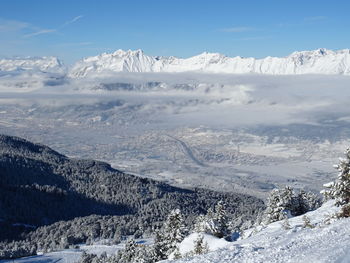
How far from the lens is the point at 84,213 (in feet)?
643

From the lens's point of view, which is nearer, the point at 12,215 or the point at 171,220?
the point at 171,220

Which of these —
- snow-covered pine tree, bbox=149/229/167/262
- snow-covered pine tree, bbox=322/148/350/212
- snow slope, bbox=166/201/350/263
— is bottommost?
snow-covered pine tree, bbox=149/229/167/262

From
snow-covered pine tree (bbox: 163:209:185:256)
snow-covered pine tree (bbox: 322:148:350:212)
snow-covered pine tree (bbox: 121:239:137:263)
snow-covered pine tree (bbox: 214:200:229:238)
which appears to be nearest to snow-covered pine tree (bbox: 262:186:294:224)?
snow-covered pine tree (bbox: 214:200:229:238)

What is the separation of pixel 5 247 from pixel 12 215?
44738 millimetres

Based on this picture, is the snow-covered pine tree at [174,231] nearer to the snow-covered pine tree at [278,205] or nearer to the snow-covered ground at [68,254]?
the snow-covered pine tree at [278,205]

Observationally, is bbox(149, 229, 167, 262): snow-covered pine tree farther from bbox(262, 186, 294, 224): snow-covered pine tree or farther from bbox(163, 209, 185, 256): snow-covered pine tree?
bbox(262, 186, 294, 224): snow-covered pine tree

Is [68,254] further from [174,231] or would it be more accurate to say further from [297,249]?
[297,249]

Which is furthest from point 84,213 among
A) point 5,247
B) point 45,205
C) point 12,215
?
point 5,247

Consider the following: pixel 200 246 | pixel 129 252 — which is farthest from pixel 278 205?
pixel 200 246

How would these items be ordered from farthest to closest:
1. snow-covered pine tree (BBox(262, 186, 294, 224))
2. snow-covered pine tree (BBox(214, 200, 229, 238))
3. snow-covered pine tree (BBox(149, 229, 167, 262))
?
1. snow-covered pine tree (BBox(262, 186, 294, 224))
2. snow-covered pine tree (BBox(149, 229, 167, 262))
3. snow-covered pine tree (BBox(214, 200, 229, 238))

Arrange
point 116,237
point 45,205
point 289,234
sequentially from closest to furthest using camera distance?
point 289,234, point 116,237, point 45,205

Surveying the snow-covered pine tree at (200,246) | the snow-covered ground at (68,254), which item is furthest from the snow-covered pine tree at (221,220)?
the snow-covered ground at (68,254)

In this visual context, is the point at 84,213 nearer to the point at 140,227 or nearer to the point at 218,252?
the point at 140,227

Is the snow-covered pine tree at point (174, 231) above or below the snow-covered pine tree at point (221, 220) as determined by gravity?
below
